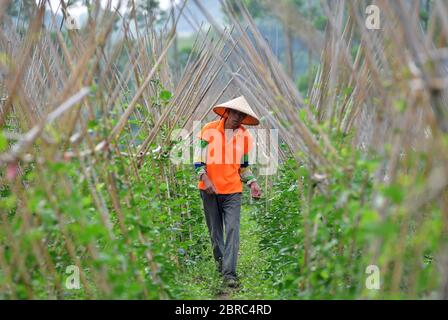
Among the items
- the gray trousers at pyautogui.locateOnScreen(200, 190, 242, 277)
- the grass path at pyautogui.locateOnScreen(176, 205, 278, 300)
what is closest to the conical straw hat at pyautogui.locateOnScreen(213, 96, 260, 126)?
the gray trousers at pyautogui.locateOnScreen(200, 190, 242, 277)

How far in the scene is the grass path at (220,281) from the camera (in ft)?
15.0

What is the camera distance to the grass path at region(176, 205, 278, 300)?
179 inches

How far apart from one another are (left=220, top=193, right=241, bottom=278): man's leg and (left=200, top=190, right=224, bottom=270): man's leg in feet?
0.32

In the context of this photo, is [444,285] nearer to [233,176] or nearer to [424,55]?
[424,55]

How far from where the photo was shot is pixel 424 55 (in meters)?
2.43

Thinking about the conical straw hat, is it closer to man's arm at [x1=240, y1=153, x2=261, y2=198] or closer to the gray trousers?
man's arm at [x1=240, y1=153, x2=261, y2=198]

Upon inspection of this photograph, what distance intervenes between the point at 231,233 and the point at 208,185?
1.26 feet

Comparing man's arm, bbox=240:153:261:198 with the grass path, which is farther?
man's arm, bbox=240:153:261:198

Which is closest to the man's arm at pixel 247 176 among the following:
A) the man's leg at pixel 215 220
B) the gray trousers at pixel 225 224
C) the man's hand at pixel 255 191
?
the man's hand at pixel 255 191

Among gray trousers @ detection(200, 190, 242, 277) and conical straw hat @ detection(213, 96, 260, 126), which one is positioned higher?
conical straw hat @ detection(213, 96, 260, 126)

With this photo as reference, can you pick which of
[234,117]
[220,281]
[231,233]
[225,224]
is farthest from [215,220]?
Answer: [234,117]

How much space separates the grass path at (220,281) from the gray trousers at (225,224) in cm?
13

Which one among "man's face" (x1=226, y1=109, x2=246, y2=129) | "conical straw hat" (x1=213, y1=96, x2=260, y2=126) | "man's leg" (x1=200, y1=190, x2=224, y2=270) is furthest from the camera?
"man's leg" (x1=200, y1=190, x2=224, y2=270)
